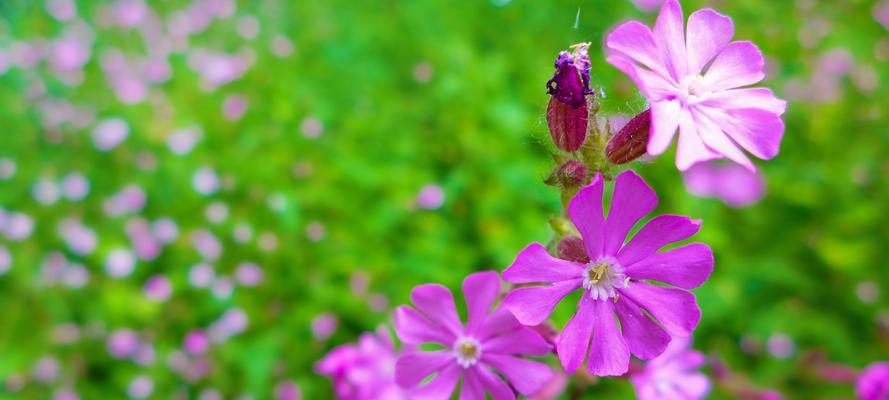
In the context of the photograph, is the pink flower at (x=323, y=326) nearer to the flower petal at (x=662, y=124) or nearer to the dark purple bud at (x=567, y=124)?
the dark purple bud at (x=567, y=124)

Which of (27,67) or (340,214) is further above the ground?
(27,67)

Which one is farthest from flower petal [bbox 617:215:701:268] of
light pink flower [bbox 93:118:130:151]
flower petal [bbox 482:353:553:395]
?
light pink flower [bbox 93:118:130:151]

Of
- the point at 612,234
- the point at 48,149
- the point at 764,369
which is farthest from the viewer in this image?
the point at 48,149

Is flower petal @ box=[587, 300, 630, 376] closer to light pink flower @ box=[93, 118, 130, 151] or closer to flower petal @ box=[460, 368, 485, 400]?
flower petal @ box=[460, 368, 485, 400]

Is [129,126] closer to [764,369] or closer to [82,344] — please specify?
[82,344]

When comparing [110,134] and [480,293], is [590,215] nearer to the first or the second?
[480,293]

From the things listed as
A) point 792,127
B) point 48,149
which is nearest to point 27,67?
point 48,149

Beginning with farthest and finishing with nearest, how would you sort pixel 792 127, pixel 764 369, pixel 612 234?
pixel 792 127 → pixel 764 369 → pixel 612 234

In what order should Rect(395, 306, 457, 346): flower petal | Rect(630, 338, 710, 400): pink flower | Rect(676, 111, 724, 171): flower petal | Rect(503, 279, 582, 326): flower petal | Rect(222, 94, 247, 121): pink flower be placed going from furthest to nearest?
Rect(222, 94, 247, 121): pink flower → Rect(630, 338, 710, 400): pink flower → Rect(395, 306, 457, 346): flower petal → Rect(503, 279, 582, 326): flower petal → Rect(676, 111, 724, 171): flower petal
